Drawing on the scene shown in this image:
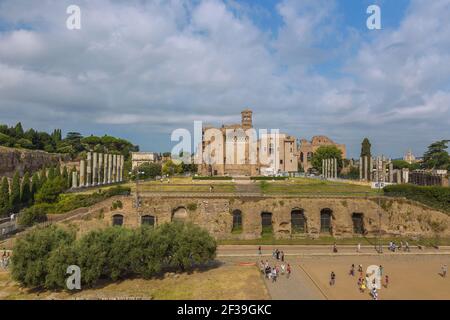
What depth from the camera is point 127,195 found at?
→ 41344 millimetres

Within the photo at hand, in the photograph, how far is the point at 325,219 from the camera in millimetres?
41281

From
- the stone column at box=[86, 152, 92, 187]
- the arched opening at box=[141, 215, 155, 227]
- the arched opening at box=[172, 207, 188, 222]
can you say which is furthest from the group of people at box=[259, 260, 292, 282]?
the stone column at box=[86, 152, 92, 187]

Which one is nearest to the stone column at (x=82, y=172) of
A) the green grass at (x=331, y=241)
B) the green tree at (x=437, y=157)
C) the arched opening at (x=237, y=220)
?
the arched opening at (x=237, y=220)

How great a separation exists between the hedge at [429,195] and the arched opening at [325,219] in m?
7.49

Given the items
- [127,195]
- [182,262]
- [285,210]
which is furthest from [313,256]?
[127,195]

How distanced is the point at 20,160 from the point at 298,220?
56.0 metres

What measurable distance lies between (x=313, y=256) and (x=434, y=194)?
1976 cm

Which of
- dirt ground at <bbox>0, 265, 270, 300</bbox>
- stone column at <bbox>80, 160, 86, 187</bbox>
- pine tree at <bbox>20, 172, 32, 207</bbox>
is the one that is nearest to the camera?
dirt ground at <bbox>0, 265, 270, 300</bbox>

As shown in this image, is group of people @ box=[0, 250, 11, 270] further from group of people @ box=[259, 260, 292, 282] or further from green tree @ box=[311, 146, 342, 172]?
green tree @ box=[311, 146, 342, 172]

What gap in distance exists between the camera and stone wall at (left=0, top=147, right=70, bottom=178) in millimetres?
64125

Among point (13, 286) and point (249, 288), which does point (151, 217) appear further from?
point (249, 288)

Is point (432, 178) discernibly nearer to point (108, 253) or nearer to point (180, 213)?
point (180, 213)

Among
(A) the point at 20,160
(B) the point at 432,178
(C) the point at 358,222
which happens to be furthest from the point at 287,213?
(A) the point at 20,160

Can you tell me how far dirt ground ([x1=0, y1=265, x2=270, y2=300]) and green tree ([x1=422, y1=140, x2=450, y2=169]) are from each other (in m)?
73.1
